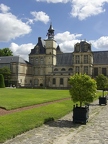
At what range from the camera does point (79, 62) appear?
78938mm

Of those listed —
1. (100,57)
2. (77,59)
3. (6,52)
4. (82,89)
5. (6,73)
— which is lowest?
(82,89)

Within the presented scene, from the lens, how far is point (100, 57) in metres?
81.8

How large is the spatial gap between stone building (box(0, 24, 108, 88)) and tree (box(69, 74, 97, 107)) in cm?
6166

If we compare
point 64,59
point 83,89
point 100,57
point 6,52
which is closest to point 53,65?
point 64,59

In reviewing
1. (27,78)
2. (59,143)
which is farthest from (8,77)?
(59,143)

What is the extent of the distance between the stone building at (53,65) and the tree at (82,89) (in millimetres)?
61659

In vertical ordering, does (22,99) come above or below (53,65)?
below

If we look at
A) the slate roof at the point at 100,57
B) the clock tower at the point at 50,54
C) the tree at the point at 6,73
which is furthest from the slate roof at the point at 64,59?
the tree at the point at 6,73

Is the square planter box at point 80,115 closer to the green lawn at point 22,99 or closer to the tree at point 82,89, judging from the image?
the tree at point 82,89

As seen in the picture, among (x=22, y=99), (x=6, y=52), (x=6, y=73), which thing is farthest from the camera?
(x=6, y=52)

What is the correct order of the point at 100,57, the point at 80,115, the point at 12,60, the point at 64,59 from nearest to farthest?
the point at 80,115
the point at 12,60
the point at 100,57
the point at 64,59

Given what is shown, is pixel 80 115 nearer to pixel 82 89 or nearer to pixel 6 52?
pixel 82 89

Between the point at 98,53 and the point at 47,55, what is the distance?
64.0 feet

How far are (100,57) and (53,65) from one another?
18.0 m
